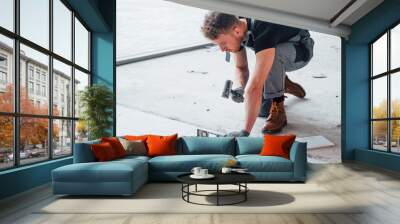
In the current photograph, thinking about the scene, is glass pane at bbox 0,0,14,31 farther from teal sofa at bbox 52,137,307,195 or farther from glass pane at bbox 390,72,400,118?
glass pane at bbox 390,72,400,118

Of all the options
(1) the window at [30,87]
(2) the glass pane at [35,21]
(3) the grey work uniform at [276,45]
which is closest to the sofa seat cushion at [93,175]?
(1) the window at [30,87]

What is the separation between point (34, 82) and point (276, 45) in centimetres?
580

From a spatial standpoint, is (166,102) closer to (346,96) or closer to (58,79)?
(58,79)

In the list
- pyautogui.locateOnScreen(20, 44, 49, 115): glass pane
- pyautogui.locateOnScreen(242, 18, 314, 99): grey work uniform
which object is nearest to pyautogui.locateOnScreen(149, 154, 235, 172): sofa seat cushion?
pyautogui.locateOnScreen(20, 44, 49, 115): glass pane

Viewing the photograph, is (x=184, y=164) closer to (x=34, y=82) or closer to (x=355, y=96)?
(x=34, y=82)

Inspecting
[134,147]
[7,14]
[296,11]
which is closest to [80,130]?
[134,147]

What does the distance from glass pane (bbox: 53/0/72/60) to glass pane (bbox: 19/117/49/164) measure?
1475 mm

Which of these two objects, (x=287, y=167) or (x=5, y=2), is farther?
(x=287, y=167)

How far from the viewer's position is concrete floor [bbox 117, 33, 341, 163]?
9359mm

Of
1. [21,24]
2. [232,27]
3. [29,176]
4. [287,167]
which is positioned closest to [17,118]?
[29,176]

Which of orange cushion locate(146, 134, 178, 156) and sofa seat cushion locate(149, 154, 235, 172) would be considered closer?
sofa seat cushion locate(149, 154, 235, 172)

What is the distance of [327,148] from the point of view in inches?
373

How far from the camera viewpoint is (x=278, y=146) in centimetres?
656

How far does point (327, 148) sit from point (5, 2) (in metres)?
7.70
